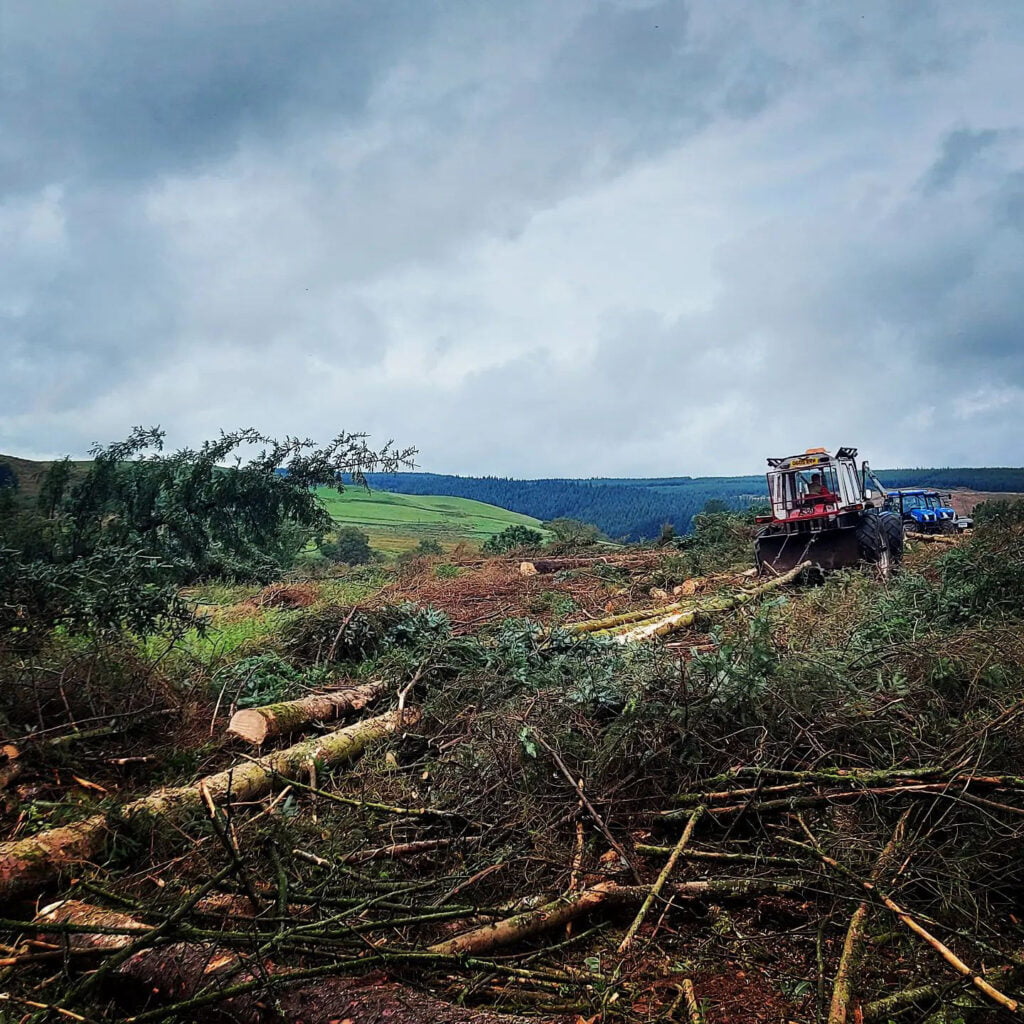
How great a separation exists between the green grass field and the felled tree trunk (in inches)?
1144

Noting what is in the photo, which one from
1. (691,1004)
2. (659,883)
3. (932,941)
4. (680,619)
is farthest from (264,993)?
(680,619)

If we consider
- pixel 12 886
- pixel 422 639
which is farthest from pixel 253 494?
pixel 12 886

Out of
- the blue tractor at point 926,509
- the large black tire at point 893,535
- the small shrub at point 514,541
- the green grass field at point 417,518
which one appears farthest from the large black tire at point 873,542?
the green grass field at point 417,518

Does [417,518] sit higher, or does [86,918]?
[417,518]

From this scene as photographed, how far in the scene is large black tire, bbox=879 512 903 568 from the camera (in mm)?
13461

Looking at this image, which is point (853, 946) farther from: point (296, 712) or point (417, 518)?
point (417, 518)

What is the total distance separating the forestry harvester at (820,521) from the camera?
1327 cm

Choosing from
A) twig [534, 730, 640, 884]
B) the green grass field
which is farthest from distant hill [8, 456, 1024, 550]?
twig [534, 730, 640, 884]

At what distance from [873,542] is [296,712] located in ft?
34.9

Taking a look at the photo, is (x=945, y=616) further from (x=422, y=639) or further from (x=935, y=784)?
(x=422, y=639)

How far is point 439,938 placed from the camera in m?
3.29

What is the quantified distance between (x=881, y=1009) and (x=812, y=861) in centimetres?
81

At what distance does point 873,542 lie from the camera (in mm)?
12953

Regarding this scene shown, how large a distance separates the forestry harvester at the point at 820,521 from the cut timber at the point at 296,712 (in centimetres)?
944
